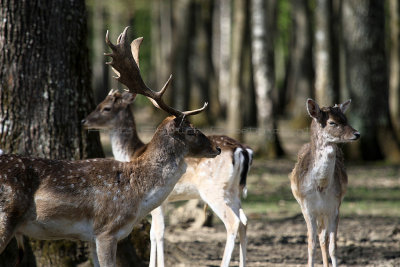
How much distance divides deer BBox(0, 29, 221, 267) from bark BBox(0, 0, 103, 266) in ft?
3.74

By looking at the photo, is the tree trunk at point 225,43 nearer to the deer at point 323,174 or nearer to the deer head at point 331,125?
the deer at point 323,174

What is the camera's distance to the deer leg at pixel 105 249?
543 centimetres

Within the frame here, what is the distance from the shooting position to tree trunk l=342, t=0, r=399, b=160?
Result: 608 inches

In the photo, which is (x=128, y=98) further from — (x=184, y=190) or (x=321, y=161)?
(x=321, y=161)

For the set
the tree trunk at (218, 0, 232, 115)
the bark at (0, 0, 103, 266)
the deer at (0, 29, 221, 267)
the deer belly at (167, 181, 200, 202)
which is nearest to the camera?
the deer at (0, 29, 221, 267)

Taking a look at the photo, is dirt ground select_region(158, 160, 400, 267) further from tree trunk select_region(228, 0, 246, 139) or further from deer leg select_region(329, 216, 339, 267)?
tree trunk select_region(228, 0, 246, 139)

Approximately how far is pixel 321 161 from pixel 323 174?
0.13m

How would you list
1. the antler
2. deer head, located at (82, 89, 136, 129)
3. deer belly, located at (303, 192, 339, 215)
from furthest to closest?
deer head, located at (82, 89, 136, 129)
deer belly, located at (303, 192, 339, 215)
the antler

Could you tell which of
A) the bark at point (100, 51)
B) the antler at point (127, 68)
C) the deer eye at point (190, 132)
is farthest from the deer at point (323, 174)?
the bark at point (100, 51)

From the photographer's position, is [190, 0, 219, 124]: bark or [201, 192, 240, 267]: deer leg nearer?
[201, 192, 240, 267]: deer leg

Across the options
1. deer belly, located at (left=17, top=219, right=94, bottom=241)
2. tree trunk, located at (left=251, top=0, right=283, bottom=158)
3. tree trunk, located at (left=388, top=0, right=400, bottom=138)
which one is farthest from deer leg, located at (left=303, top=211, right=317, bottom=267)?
tree trunk, located at (left=388, top=0, right=400, bottom=138)

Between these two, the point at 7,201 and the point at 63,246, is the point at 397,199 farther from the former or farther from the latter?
the point at 7,201

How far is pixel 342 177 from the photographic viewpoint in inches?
281

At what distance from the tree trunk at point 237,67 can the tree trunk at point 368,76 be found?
2.39 meters
